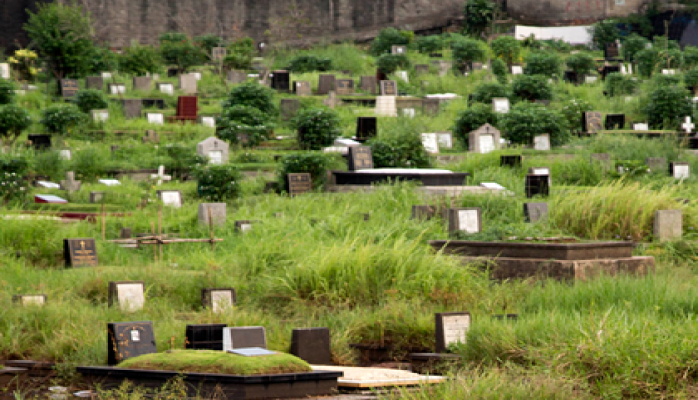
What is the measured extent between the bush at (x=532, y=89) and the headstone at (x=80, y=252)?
1543 centimetres

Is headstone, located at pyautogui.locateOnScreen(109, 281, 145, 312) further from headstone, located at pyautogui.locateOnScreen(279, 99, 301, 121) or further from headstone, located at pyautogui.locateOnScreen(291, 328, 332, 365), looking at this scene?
headstone, located at pyautogui.locateOnScreen(279, 99, 301, 121)

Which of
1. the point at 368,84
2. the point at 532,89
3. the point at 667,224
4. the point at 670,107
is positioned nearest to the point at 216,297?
the point at 667,224

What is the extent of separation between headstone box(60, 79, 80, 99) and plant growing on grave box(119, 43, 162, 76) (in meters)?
3.64

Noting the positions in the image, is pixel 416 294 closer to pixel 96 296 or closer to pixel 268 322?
pixel 268 322

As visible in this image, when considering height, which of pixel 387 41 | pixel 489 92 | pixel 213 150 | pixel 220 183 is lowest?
pixel 220 183

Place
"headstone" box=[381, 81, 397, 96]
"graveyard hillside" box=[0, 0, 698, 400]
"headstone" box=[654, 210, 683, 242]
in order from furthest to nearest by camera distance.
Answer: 1. "headstone" box=[381, 81, 397, 96]
2. "headstone" box=[654, 210, 683, 242]
3. "graveyard hillside" box=[0, 0, 698, 400]

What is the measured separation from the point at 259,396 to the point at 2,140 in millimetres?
14885

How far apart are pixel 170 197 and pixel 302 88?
11578 millimetres

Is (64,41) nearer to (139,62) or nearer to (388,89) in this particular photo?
(139,62)

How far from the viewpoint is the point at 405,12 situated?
40406 mm

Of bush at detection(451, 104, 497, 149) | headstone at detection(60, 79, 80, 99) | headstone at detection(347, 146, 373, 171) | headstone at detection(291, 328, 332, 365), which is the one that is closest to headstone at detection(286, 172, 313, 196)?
headstone at detection(347, 146, 373, 171)

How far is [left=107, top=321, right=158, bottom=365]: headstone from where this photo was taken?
665 centimetres

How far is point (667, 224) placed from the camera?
11.8 meters

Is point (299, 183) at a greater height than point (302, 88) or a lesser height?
lesser
